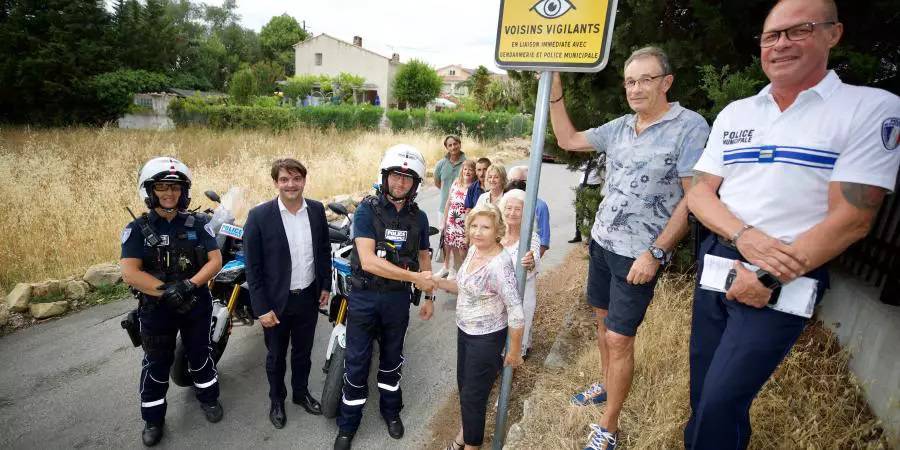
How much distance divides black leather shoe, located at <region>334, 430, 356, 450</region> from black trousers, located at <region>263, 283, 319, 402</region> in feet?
1.91

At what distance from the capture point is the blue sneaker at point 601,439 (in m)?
2.49

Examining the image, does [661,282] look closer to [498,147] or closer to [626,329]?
[626,329]

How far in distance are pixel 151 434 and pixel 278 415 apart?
2.66 feet

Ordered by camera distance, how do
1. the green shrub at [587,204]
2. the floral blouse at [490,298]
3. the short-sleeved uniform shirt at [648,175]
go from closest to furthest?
the short-sleeved uniform shirt at [648,175]
the floral blouse at [490,298]
the green shrub at [587,204]

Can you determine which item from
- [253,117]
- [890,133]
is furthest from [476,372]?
[253,117]

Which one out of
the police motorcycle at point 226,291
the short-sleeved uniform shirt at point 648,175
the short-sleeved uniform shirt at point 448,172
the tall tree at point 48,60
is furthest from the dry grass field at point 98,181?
the tall tree at point 48,60

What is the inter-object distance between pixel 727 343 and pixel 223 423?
3318mm

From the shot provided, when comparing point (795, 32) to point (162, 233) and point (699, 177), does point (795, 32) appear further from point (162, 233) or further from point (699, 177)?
point (162, 233)

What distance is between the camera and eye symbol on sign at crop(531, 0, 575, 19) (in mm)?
1941

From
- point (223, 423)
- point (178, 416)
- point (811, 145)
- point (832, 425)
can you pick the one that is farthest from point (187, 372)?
point (832, 425)

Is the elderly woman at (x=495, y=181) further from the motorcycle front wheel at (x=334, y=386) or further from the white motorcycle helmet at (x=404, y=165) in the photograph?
the motorcycle front wheel at (x=334, y=386)

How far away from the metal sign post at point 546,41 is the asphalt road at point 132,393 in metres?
2.06

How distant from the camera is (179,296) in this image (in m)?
2.78

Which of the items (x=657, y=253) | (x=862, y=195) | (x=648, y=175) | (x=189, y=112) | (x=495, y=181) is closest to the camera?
(x=862, y=195)
